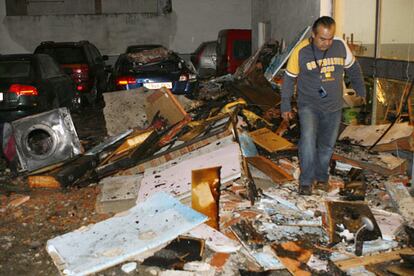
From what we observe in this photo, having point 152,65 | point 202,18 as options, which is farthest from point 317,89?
point 202,18

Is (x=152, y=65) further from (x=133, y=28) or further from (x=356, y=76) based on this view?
(x=133, y=28)

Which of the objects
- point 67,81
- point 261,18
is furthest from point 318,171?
point 261,18

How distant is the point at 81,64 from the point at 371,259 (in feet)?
35.4

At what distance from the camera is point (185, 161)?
5.71 metres

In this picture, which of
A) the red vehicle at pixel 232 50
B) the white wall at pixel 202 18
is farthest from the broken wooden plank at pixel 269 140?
the white wall at pixel 202 18

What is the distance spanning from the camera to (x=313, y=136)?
503 cm

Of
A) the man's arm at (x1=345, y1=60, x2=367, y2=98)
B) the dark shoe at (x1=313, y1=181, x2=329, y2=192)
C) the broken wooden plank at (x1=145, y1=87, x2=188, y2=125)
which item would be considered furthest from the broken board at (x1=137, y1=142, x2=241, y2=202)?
the broken wooden plank at (x1=145, y1=87, x2=188, y2=125)

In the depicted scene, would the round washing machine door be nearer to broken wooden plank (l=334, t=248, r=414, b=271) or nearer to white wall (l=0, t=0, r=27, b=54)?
broken wooden plank (l=334, t=248, r=414, b=271)

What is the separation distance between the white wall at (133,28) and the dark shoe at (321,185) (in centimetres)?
1844

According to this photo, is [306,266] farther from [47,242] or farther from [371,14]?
[371,14]

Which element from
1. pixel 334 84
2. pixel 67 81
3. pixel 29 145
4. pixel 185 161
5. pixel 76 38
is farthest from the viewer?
pixel 76 38

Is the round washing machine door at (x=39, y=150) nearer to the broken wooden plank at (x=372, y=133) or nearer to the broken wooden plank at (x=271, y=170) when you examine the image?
the broken wooden plank at (x=271, y=170)

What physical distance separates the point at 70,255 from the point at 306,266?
205 centimetres

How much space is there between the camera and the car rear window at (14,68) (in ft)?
27.4
